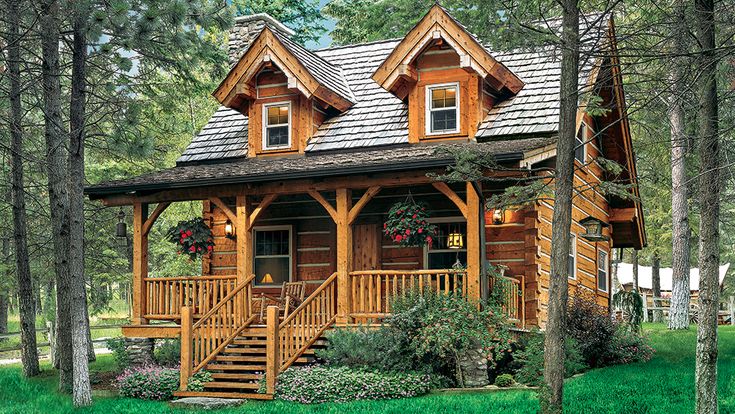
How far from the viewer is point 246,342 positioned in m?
18.3

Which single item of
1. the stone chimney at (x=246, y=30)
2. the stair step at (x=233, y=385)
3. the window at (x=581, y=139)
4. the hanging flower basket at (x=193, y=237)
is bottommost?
the stair step at (x=233, y=385)

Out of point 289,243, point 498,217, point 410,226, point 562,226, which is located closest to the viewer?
point 562,226

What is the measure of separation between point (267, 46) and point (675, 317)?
13.1m

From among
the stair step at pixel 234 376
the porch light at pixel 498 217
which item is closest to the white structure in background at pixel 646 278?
the porch light at pixel 498 217

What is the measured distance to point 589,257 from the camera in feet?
78.5

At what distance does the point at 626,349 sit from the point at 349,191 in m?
6.46

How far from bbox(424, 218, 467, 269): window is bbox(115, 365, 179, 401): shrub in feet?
19.0

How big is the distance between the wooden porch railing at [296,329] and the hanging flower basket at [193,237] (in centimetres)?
306

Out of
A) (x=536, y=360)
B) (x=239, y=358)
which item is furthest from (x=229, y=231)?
(x=536, y=360)

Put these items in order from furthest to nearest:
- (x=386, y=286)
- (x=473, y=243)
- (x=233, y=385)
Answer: (x=386, y=286)
(x=473, y=243)
(x=233, y=385)

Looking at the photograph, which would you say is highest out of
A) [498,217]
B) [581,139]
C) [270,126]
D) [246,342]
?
[270,126]

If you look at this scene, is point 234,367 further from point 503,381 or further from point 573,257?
point 573,257

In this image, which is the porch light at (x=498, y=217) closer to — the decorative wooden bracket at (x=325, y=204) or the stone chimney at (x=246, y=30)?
the decorative wooden bracket at (x=325, y=204)

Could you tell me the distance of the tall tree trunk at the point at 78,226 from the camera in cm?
1708
